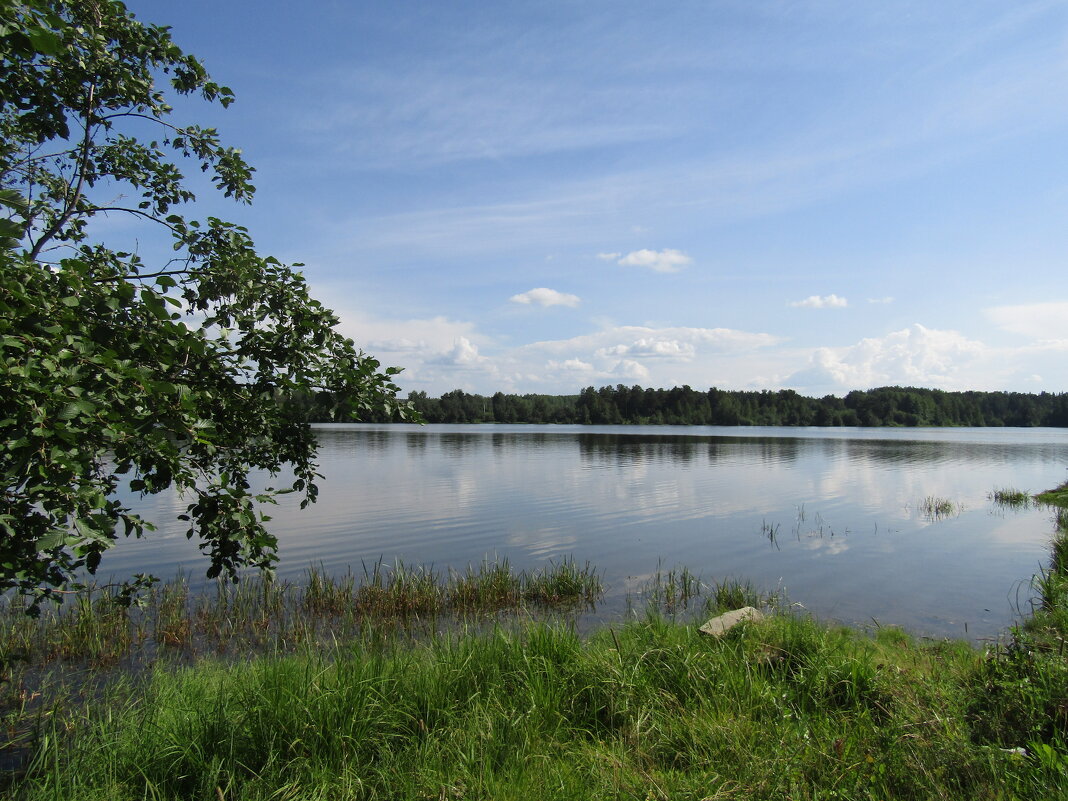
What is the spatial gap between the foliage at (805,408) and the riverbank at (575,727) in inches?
6314

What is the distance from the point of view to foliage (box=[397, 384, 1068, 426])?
6644 inches

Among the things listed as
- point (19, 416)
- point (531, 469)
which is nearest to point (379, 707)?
point (19, 416)

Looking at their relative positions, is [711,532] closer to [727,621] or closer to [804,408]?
[727,621]

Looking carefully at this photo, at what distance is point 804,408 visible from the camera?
176250 millimetres

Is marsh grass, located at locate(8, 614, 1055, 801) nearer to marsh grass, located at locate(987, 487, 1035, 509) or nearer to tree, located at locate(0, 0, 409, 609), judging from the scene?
tree, located at locate(0, 0, 409, 609)

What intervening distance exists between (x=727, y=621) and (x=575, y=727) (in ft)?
14.0

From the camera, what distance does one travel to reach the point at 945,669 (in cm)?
792

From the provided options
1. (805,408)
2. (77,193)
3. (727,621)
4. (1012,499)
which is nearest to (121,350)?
(77,193)

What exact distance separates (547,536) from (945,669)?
14881 mm

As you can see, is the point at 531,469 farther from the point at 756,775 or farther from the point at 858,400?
the point at 858,400

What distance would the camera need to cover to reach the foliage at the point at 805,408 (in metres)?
169

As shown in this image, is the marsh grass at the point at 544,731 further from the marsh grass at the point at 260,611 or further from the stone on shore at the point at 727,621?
the marsh grass at the point at 260,611

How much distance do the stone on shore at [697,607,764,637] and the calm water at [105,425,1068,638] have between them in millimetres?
4287

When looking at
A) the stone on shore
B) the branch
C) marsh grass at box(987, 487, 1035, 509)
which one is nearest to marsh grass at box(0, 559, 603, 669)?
the stone on shore
